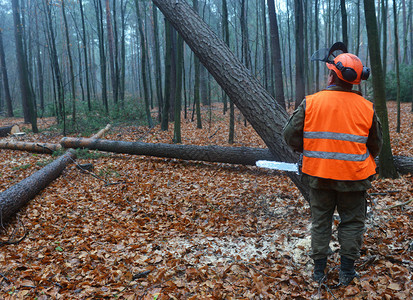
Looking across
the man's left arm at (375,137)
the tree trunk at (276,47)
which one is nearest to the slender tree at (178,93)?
the tree trunk at (276,47)

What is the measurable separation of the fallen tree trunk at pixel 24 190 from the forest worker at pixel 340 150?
14.2 feet

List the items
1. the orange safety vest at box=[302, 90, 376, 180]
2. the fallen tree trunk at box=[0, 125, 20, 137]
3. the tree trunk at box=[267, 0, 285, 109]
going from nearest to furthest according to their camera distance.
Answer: the orange safety vest at box=[302, 90, 376, 180], the tree trunk at box=[267, 0, 285, 109], the fallen tree trunk at box=[0, 125, 20, 137]

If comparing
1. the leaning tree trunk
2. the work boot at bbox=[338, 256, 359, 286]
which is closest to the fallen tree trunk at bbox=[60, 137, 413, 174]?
the leaning tree trunk

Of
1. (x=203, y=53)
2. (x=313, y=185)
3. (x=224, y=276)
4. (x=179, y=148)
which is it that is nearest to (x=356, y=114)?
(x=313, y=185)

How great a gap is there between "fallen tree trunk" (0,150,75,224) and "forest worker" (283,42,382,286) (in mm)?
4340

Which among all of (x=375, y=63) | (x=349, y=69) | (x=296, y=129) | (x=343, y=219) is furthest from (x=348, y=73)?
(x=375, y=63)

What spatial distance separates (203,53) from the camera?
159 inches

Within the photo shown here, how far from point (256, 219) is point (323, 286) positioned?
181cm

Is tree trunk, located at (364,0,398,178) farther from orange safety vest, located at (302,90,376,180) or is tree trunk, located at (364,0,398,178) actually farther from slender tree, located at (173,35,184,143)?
slender tree, located at (173,35,184,143)

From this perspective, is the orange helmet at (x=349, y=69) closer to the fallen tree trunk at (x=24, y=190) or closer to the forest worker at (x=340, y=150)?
the forest worker at (x=340, y=150)

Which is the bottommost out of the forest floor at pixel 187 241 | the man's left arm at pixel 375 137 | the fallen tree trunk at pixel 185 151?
the forest floor at pixel 187 241

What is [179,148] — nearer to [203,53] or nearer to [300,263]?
[203,53]

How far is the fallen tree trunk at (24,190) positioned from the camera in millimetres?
4293

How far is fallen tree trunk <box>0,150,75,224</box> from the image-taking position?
Answer: 14.1ft
